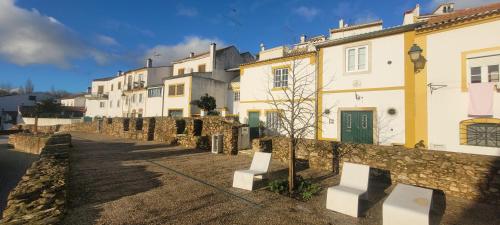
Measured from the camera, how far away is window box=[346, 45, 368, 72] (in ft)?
45.3

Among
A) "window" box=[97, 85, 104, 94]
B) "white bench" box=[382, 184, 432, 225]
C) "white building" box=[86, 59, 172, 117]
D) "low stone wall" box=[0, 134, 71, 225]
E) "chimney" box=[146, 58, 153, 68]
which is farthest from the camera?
"window" box=[97, 85, 104, 94]

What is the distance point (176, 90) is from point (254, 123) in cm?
1367

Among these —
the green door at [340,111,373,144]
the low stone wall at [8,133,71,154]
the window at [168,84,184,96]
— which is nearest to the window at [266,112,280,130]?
the green door at [340,111,373,144]

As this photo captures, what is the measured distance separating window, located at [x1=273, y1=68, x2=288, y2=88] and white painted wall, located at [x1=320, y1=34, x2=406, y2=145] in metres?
3.35

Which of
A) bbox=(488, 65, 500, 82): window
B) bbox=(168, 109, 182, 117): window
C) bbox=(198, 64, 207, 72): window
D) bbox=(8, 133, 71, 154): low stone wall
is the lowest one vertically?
bbox=(8, 133, 71, 154): low stone wall

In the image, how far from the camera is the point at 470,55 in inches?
416

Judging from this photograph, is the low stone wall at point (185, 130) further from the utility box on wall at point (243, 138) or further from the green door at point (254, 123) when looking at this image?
the green door at point (254, 123)

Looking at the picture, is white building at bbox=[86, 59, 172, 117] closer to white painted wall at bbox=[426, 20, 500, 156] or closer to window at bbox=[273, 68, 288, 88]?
window at bbox=[273, 68, 288, 88]

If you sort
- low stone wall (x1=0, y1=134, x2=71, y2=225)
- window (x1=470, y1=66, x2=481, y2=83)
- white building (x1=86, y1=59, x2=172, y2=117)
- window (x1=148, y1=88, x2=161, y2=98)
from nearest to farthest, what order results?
low stone wall (x1=0, y1=134, x2=71, y2=225) → window (x1=470, y1=66, x2=481, y2=83) → window (x1=148, y1=88, x2=161, y2=98) → white building (x1=86, y1=59, x2=172, y2=117)

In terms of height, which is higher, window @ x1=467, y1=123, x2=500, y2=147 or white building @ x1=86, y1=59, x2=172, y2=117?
white building @ x1=86, y1=59, x2=172, y2=117

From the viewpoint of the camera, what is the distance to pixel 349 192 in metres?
5.23

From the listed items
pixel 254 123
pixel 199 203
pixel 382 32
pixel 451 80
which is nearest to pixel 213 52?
pixel 254 123

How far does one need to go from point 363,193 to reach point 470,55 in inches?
378

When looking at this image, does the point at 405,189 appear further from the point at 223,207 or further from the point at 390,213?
the point at 223,207
